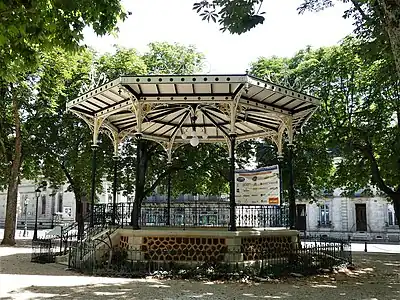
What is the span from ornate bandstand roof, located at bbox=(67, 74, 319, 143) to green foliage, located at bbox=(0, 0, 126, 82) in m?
3.94

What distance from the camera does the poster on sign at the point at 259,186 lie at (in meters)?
15.6

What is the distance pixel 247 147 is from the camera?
81.8 ft

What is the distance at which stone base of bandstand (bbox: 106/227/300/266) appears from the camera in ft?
41.8

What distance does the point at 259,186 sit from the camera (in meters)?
16.1

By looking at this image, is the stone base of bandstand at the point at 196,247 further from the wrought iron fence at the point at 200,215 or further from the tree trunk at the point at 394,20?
the tree trunk at the point at 394,20

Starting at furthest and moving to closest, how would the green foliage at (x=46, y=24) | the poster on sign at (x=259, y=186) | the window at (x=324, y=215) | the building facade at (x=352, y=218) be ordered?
the window at (x=324, y=215) < the building facade at (x=352, y=218) < the poster on sign at (x=259, y=186) < the green foliage at (x=46, y=24)

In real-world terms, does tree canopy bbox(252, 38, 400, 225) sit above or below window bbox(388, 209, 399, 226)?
above

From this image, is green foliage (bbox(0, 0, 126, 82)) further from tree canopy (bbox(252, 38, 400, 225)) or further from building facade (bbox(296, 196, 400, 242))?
building facade (bbox(296, 196, 400, 242))

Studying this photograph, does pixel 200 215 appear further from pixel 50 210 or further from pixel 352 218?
pixel 50 210

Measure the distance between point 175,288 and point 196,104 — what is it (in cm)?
679

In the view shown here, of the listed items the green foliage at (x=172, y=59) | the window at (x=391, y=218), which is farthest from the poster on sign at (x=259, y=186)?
the window at (x=391, y=218)

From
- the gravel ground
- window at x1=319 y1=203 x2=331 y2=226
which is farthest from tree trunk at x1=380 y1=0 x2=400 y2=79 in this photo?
window at x1=319 y1=203 x2=331 y2=226

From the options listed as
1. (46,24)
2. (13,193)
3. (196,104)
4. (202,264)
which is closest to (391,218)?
(196,104)

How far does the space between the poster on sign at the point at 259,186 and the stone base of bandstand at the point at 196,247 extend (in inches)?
101
